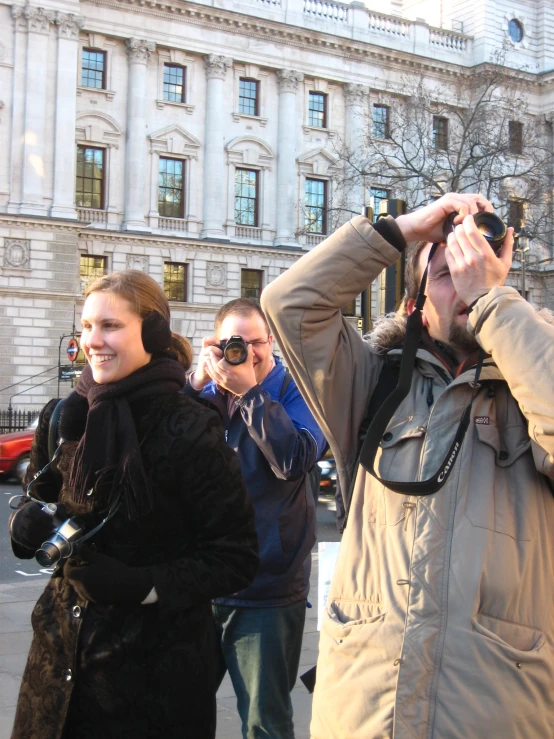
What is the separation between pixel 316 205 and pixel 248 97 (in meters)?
5.64

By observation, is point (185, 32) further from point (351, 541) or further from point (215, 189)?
point (351, 541)

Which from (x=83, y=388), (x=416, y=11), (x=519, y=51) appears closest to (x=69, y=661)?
(x=83, y=388)

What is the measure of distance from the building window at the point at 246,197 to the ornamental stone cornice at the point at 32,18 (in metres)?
9.92

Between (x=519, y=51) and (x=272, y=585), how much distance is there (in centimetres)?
5001

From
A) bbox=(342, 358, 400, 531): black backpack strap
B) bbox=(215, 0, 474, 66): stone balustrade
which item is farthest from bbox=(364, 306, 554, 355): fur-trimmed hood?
bbox=(215, 0, 474, 66): stone balustrade

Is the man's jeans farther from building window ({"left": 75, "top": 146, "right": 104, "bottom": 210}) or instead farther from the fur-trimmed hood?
building window ({"left": 75, "top": 146, "right": 104, "bottom": 210})

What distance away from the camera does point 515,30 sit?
4934 cm

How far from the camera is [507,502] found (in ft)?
7.23

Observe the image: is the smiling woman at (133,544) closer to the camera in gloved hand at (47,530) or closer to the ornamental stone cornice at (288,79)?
the camera in gloved hand at (47,530)

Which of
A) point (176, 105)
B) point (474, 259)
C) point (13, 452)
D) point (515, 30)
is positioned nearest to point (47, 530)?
point (474, 259)

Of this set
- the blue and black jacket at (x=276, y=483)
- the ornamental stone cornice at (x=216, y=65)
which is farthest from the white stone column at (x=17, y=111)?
the blue and black jacket at (x=276, y=483)

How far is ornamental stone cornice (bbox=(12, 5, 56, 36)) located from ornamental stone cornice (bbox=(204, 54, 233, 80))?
7.13 meters

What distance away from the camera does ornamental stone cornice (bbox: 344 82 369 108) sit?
4378 cm

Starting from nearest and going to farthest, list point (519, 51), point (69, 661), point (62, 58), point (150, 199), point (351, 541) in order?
point (351, 541) < point (69, 661) < point (62, 58) < point (150, 199) < point (519, 51)
